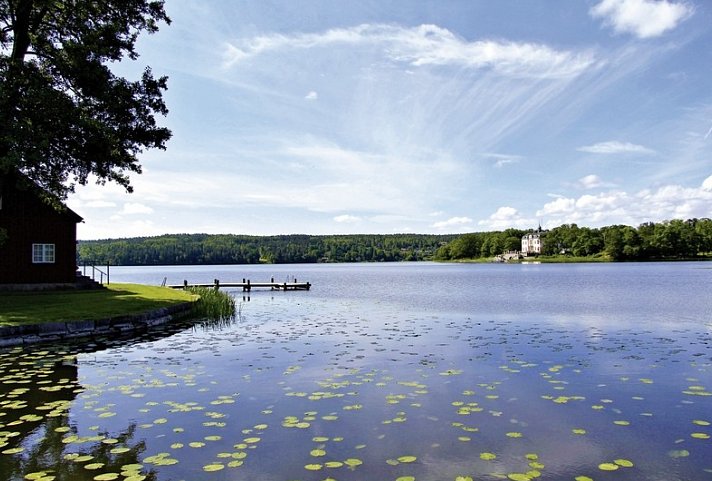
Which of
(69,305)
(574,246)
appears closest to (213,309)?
(69,305)

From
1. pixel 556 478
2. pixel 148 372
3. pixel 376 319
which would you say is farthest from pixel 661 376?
pixel 376 319

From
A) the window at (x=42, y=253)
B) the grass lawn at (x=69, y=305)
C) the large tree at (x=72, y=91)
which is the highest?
the large tree at (x=72, y=91)

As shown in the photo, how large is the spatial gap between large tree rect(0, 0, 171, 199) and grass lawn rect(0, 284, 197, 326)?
569cm

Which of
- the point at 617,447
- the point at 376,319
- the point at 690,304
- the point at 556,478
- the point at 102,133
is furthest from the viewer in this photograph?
the point at 690,304

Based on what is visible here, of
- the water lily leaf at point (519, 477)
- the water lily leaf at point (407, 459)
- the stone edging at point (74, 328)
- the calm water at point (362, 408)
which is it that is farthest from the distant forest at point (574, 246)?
the water lily leaf at point (519, 477)

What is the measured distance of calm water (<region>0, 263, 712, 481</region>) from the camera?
265 inches

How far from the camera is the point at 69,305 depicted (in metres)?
23.1

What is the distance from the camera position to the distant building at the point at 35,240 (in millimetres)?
29453

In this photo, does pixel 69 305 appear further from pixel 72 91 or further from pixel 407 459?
pixel 407 459

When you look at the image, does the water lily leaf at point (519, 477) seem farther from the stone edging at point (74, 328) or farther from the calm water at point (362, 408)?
the stone edging at point (74, 328)

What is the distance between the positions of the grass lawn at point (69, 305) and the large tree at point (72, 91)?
5.69 metres

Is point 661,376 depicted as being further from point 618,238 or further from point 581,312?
point 618,238

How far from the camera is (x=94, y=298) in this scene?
88.2 feet

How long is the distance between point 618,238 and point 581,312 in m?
144
